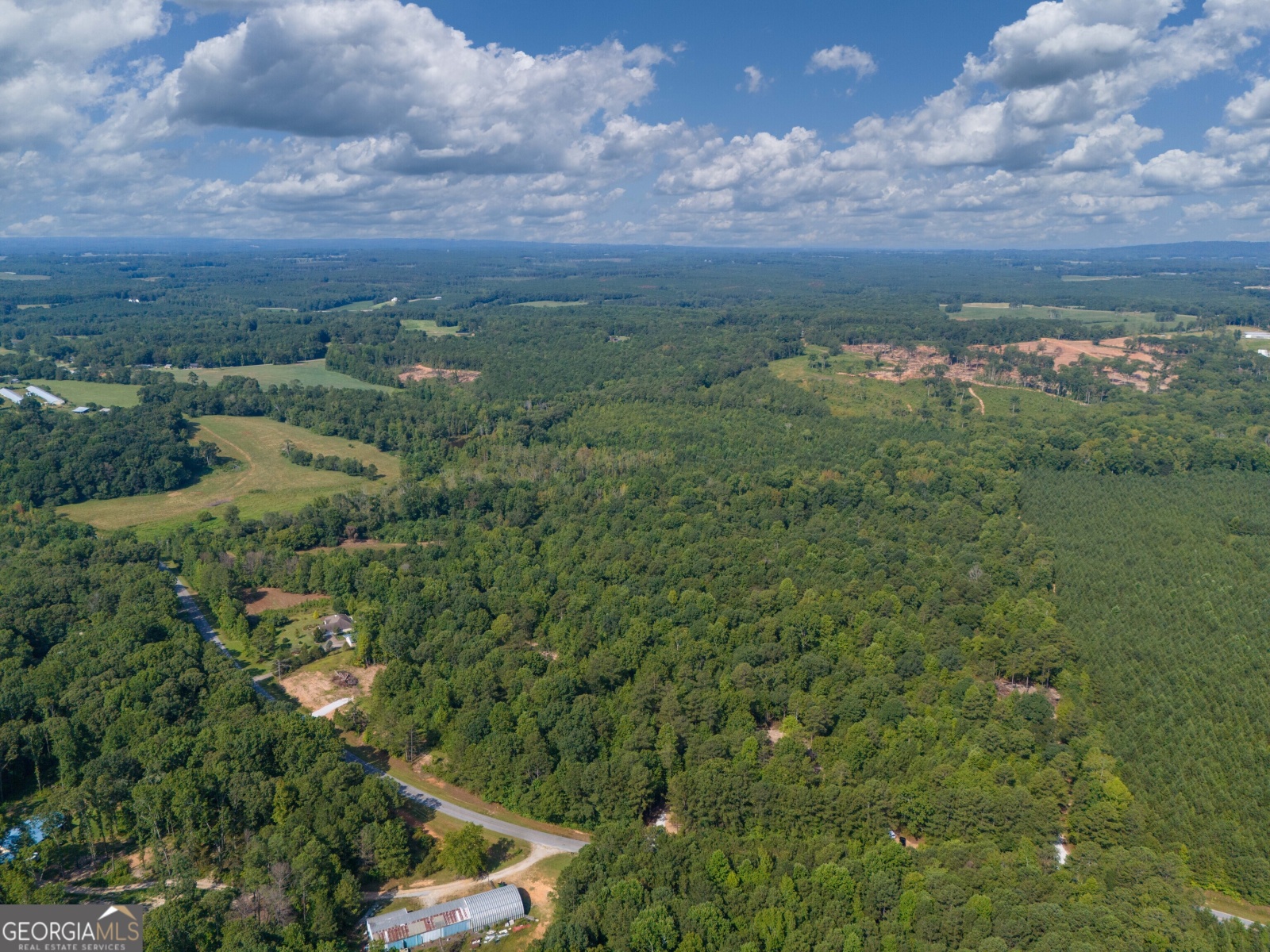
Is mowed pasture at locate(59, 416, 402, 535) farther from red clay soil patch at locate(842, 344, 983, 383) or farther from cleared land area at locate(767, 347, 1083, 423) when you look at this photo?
red clay soil patch at locate(842, 344, 983, 383)

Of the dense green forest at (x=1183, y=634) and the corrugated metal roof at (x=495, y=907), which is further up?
the dense green forest at (x=1183, y=634)

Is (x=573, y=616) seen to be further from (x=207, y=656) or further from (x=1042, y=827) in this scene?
(x=1042, y=827)

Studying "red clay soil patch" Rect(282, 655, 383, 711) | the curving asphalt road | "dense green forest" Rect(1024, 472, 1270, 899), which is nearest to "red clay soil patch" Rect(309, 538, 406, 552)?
"red clay soil patch" Rect(282, 655, 383, 711)

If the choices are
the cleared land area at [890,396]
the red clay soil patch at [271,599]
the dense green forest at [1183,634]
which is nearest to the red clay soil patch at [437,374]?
the cleared land area at [890,396]

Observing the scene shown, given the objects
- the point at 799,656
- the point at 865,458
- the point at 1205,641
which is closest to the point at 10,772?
the point at 799,656

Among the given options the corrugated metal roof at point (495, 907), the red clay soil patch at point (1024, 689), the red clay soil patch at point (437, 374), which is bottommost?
the corrugated metal roof at point (495, 907)

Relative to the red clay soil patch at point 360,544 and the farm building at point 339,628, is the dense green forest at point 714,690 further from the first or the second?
the farm building at point 339,628

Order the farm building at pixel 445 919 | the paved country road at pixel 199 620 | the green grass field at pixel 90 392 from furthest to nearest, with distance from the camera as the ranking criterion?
the green grass field at pixel 90 392, the paved country road at pixel 199 620, the farm building at pixel 445 919
